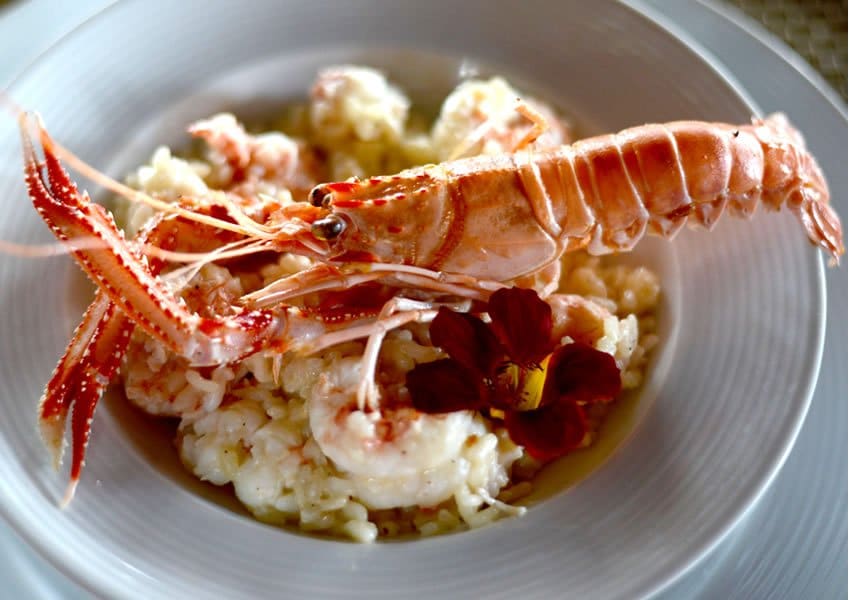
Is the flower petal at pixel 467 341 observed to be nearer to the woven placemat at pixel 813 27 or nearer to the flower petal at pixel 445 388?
the flower petal at pixel 445 388

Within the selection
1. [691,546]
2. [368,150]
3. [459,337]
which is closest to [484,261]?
[459,337]

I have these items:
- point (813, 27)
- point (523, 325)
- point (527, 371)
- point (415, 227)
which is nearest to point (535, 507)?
point (527, 371)

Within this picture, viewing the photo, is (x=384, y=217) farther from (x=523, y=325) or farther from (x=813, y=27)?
(x=813, y=27)

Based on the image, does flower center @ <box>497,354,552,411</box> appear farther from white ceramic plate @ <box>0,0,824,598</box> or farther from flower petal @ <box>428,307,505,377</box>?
white ceramic plate @ <box>0,0,824,598</box>

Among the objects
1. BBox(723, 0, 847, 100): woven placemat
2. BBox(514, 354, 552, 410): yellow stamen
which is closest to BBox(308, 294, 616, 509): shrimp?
BBox(514, 354, 552, 410): yellow stamen

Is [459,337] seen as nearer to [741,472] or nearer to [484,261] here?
[484,261]

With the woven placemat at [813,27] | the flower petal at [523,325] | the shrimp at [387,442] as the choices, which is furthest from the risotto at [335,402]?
the woven placemat at [813,27]
